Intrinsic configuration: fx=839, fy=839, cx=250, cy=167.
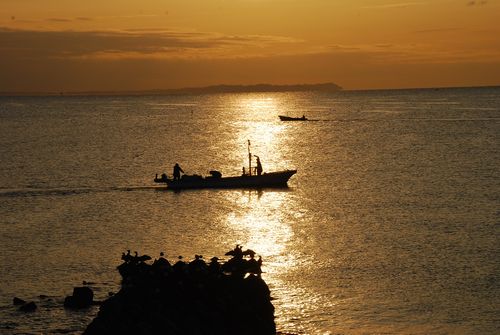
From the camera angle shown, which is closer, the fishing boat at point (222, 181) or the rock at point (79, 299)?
the rock at point (79, 299)

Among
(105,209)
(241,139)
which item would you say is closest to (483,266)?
(105,209)

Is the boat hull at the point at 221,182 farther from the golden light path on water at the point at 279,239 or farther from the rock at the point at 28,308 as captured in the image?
the rock at the point at 28,308

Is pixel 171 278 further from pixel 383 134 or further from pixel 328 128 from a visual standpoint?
pixel 328 128

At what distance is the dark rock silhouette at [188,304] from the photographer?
99.3ft

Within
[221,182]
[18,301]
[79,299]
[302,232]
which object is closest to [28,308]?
[18,301]

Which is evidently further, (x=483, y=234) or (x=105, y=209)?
(x=105, y=209)

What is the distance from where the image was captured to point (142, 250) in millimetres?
50469

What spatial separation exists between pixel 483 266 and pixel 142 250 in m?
19.8

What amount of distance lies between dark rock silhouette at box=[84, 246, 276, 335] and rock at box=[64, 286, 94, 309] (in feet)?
9.16

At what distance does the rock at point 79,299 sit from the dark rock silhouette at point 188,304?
9.16 ft

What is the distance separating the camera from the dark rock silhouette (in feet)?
99.3

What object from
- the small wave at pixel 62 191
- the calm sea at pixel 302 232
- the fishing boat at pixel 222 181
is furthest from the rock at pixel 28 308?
the fishing boat at pixel 222 181

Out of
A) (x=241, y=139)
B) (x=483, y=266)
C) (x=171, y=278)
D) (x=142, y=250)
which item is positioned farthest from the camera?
(x=241, y=139)

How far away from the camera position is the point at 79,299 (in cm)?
3734
